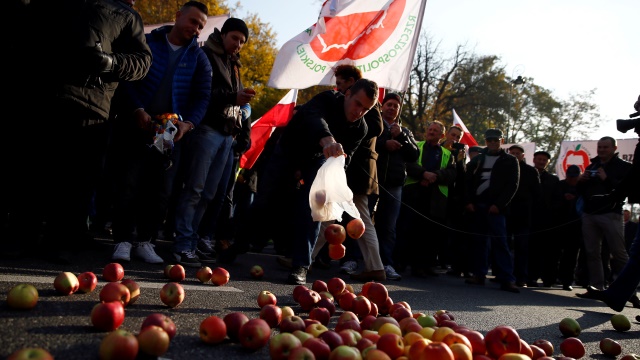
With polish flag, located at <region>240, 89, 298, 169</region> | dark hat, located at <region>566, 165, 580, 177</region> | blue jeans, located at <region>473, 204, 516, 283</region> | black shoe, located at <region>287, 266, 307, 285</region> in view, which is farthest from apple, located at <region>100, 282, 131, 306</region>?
dark hat, located at <region>566, 165, 580, 177</region>

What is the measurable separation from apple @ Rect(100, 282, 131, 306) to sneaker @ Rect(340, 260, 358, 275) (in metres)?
3.97

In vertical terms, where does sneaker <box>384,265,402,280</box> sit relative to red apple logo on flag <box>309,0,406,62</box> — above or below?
below

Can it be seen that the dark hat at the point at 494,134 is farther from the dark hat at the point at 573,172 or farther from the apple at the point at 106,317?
the apple at the point at 106,317

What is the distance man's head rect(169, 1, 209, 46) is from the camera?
4957mm

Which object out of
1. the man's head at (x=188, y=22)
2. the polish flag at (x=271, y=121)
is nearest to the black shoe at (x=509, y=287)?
the polish flag at (x=271, y=121)

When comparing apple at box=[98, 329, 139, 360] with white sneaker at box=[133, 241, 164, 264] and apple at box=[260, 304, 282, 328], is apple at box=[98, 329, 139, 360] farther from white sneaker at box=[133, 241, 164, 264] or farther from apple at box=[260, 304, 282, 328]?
white sneaker at box=[133, 241, 164, 264]

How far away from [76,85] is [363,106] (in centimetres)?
222

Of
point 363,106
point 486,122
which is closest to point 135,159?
point 363,106

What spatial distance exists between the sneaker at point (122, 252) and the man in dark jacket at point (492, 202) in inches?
177

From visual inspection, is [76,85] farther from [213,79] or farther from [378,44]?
[378,44]

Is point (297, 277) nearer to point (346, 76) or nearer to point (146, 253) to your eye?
point (146, 253)

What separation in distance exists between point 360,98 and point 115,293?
2.61 m

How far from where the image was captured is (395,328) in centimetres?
266

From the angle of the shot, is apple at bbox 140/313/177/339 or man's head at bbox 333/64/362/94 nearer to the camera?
apple at bbox 140/313/177/339
